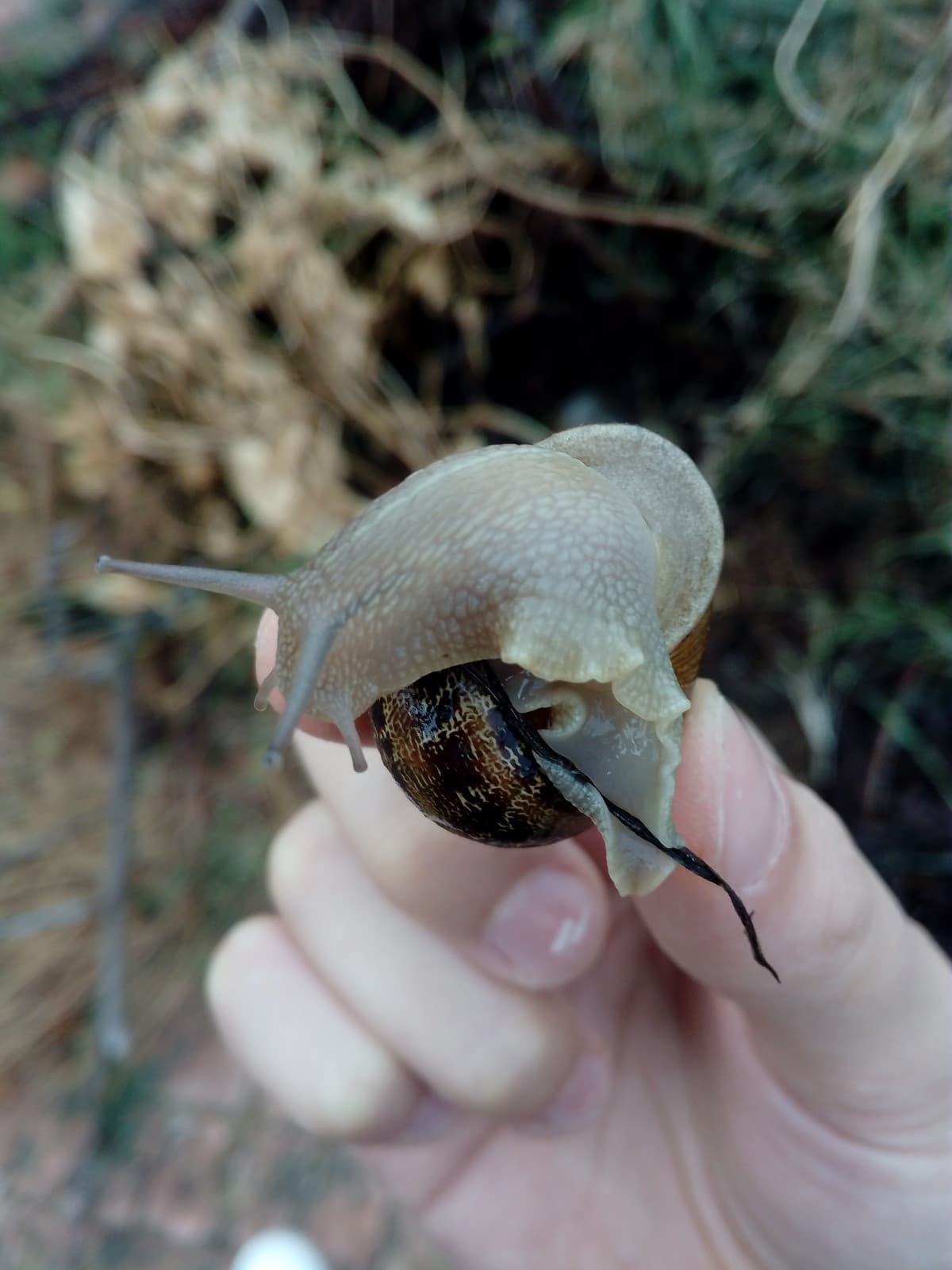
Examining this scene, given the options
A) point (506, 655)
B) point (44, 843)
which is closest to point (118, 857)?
point (44, 843)

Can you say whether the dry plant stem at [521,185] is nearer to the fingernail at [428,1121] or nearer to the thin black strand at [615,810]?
the thin black strand at [615,810]

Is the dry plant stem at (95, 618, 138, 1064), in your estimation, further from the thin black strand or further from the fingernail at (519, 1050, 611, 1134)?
the thin black strand

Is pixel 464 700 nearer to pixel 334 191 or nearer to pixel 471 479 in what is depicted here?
pixel 471 479

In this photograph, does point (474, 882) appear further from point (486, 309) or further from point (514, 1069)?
point (486, 309)

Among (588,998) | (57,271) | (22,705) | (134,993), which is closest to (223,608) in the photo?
(22,705)

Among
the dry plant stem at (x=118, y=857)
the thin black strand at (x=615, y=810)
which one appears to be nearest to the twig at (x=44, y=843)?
the dry plant stem at (x=118, y=857)

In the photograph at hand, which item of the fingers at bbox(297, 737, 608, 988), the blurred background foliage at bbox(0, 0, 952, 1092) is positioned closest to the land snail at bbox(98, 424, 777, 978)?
the fingers at bbox(297, 737, 608, 988)
